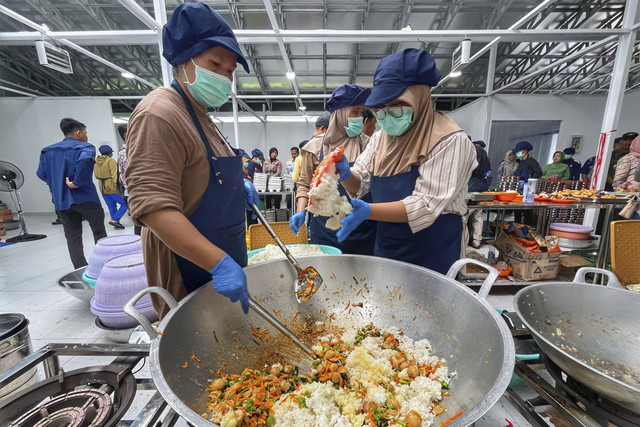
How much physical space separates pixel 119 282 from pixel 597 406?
2.94 meters

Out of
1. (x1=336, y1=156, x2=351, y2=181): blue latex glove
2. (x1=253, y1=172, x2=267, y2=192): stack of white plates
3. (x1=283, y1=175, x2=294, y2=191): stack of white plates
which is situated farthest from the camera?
(x1=283, y1=175, x2=294, y2=191): stack of white plates

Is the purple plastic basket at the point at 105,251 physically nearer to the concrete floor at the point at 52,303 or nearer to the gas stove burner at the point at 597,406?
the concrete floor at the point at 52,303

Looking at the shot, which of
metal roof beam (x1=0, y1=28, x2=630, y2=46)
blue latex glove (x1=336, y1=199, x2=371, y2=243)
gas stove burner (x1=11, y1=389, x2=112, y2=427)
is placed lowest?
gas stove burner (x1=11, y1=389, x2=112, y2=427)

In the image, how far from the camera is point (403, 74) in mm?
1323

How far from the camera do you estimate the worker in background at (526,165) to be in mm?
6668

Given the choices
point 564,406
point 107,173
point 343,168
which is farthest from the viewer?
point 107,173

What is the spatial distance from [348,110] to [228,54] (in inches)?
49.7

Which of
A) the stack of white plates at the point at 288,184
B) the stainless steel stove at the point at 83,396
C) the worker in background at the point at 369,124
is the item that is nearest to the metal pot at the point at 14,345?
the stainless steel stove at the point at 83,396

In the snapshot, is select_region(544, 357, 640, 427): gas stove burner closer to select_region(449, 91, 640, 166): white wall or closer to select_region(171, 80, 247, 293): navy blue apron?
select_region(171, 80, 247, 293): navy blue apron

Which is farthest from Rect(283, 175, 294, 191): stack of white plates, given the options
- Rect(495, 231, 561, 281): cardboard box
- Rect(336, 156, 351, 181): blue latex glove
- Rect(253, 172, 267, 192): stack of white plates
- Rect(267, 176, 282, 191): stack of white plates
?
Rect(336, 156, 351, 181): blue latex glove

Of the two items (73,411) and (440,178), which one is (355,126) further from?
(73,411)

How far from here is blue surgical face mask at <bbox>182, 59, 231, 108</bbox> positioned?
43.5 inches

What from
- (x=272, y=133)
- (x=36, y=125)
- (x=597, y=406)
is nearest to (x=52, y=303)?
(x=597, y=406)

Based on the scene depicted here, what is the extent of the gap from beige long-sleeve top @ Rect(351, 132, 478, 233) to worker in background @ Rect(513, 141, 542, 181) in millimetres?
6860
